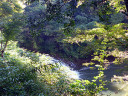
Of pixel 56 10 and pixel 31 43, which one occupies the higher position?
pixel 31 43

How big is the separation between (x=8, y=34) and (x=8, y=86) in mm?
3760

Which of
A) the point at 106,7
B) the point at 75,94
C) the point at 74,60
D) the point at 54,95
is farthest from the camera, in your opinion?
the point at 74,60

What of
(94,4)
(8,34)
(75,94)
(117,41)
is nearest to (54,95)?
(75,94)

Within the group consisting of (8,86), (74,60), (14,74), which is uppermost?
(74,60)

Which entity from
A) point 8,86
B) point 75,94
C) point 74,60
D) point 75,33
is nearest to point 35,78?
point 8,86

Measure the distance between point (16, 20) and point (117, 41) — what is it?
492 cm

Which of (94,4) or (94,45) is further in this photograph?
(94,45)

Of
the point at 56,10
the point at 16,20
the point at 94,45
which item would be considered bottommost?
the point at 94,45

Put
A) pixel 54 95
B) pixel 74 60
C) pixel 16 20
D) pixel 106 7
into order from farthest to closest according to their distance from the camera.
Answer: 1. pixel 74 60
2. pixel 16 20
3. pixel 54 95
4. pixel 106 7

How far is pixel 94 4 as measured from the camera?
10.7ft

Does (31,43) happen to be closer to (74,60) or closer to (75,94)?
(74,60)

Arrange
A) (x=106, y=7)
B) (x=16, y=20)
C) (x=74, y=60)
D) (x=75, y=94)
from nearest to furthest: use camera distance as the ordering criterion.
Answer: (x=106, y=7), (x=75, y=94), (x=16, y=20), (x=74, y=60)

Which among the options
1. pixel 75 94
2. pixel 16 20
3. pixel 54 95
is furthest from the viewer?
pixel 16 20

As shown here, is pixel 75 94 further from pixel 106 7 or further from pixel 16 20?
pixel 16 20
